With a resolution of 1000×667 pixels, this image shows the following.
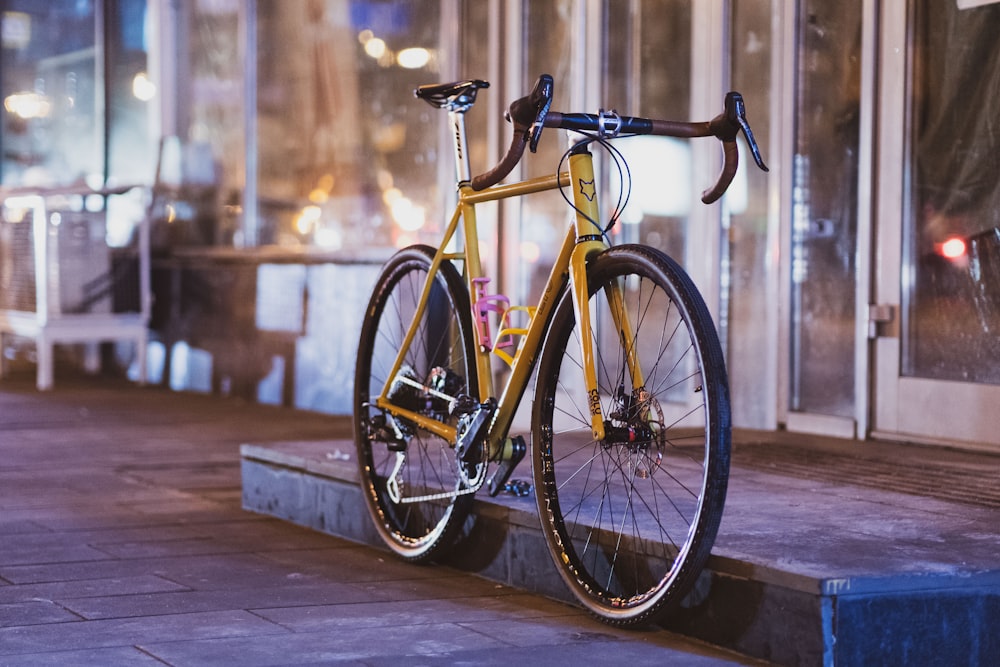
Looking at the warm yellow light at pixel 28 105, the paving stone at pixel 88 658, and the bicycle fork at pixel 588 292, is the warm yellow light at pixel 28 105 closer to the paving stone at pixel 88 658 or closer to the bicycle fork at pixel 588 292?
the bicycle fork at pixel 588 292

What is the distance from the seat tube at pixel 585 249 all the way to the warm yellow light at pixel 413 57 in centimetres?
496

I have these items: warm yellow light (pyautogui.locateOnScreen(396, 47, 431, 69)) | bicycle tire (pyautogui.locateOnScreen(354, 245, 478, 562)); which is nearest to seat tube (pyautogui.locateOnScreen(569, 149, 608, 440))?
bicycle tire (pyautogui.locateOnScreen(354, 245, 478, 562))

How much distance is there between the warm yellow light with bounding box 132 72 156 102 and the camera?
452 inches

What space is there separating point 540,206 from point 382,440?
3.32m

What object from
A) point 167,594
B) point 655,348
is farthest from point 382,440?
point 655,348

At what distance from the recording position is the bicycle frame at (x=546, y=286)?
3.52 meters

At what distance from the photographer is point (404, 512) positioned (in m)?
4.65

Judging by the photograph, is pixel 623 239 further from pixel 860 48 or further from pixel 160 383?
pixel 160 383

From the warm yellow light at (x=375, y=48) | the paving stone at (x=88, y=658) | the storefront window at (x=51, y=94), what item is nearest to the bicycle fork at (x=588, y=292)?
the paving stone at (x=88, y=658)

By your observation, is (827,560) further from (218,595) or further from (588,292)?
(218,595)

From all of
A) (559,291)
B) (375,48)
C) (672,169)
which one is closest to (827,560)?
(559,291)

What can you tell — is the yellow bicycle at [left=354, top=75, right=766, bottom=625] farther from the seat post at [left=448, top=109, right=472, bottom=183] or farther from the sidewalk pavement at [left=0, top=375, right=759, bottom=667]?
the sidewalk pavement at [left=0, top=375, right=759, bottom=667]

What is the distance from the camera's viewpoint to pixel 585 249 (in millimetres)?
3576

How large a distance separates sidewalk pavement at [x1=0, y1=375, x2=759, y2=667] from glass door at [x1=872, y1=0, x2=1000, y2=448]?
213cm
